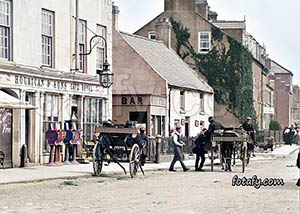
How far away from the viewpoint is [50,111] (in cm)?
2812

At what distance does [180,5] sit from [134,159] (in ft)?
124

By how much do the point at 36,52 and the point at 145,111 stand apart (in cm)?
1541

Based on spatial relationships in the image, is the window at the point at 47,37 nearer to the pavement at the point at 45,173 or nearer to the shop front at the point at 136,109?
the pavement at the point at 45,173

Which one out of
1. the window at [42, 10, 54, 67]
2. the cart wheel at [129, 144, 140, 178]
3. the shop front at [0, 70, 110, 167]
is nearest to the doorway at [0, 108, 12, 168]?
the shop front at [0, 70, 110, 167]

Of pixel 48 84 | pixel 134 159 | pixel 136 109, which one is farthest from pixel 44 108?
pixel 136 109

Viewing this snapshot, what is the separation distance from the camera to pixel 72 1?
96.6ft

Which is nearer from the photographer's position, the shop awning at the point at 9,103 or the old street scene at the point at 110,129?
the old street scene at the point at 110,129

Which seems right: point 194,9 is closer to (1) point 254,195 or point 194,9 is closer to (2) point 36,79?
(2) point 36,79

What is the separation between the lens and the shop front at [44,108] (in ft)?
83.3

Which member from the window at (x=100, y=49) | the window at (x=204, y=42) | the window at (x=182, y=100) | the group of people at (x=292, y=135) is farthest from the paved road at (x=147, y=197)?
the group of people at (x=292, y=135)

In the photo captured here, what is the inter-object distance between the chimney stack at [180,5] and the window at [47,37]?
3084cm

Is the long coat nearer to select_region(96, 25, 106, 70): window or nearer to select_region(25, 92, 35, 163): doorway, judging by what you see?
select_region(25, 92, 35, 163): doorway

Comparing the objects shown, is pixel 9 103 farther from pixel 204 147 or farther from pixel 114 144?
pixel 204 147

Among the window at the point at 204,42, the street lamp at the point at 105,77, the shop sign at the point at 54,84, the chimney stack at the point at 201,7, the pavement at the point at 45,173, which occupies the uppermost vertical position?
the chimney stack at the point at 201,7
